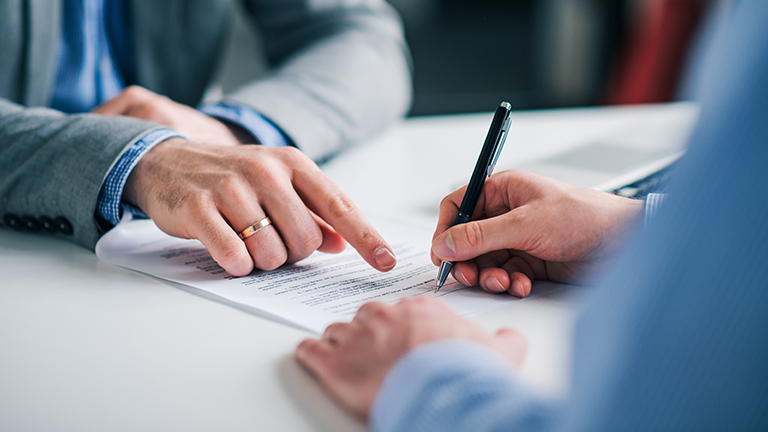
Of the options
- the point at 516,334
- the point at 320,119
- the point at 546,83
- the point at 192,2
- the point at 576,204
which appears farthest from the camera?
the point at 546,83

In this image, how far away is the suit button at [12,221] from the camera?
69cm

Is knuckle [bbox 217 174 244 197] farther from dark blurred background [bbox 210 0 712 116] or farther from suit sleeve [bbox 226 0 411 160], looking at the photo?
dark blurred background [bbox 210 0 712 116]

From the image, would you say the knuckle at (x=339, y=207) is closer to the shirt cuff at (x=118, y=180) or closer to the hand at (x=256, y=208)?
the hand at (x=256, y=208)

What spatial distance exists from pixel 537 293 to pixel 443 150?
2.12 feet

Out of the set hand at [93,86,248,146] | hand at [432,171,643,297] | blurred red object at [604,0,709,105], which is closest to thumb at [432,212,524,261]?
hand at [432,171,643,297]

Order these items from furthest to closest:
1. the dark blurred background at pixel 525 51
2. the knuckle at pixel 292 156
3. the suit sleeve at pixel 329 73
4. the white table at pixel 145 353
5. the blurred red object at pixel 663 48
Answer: the dark blurred background at pixel 525 51 → the blurred red object at pixel 663 48 → the suit sleeve at pixel 329 73 → the knuckle at pixel 292 156 → the white table at pixel 145 353

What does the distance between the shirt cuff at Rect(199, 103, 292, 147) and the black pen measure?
43cm

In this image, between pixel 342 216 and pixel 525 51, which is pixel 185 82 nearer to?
pixel 342 216

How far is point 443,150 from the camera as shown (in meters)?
1.15

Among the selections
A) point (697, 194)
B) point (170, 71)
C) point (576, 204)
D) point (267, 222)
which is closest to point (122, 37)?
point (170, 71)

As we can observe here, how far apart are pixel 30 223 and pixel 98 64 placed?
55 cm

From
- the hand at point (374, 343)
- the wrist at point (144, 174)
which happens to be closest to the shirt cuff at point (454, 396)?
the hand at point (374, 343)

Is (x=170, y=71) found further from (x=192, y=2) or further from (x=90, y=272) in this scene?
(x=90, y=272)

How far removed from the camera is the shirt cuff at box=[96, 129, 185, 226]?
2.06 ft
